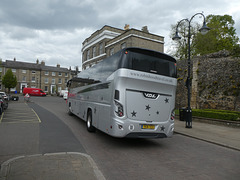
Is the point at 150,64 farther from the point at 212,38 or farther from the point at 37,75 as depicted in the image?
the point at 37,75

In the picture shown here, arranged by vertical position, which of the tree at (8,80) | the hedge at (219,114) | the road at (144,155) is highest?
the tree at (8,80)

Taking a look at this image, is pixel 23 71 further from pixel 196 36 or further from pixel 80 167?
pixel 80 167

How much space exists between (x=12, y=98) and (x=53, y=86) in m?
35.3

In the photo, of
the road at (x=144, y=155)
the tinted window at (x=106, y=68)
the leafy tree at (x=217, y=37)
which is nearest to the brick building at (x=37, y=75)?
the leafy tree at (x=217, y=37)

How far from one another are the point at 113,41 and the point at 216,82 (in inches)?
624

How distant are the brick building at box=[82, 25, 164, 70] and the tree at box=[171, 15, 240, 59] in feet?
14.1

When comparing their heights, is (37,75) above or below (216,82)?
above

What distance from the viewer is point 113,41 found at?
2739 cm

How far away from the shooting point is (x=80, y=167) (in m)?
4.09

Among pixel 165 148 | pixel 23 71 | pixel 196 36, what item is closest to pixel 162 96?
pixel 165 148

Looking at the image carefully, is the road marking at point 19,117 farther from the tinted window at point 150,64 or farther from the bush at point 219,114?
the bush at point 219,114

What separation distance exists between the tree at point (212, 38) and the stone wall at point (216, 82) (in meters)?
10.6

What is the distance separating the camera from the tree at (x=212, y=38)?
28.2 metres

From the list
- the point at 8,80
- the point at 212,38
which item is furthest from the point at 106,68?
the point at 8,80
